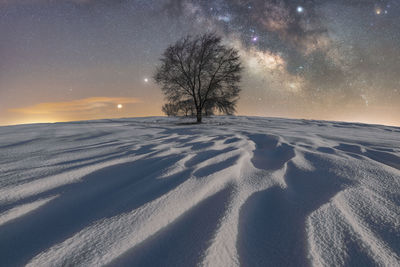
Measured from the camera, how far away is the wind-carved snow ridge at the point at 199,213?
0.72 m

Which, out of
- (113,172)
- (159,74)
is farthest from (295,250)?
(159,74)

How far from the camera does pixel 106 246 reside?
0.75 metres

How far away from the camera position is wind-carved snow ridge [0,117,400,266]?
72cm

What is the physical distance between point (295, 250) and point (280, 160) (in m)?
1.30

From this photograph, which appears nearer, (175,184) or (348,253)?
(348,253)

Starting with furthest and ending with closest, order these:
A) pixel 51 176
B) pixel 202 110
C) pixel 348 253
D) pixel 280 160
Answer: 1. pixel 202 110
2. pixel 280 160
3. pixel 51 176
4. pixel 348 253

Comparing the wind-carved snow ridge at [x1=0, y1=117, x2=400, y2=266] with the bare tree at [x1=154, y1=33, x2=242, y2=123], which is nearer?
the wind-carved snow ridge at [x1=0, y1=117, x2=400, y2=266]

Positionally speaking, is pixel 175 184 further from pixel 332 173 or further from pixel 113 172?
pixel 332 173

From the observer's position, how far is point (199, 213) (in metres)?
0.99

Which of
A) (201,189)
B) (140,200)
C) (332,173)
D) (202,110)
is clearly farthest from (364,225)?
(202,110)

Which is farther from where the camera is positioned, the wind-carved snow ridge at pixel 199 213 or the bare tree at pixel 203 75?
the bare tree at pixel 203 75

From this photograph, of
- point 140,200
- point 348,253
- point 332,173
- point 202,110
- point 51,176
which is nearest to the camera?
point 348,253

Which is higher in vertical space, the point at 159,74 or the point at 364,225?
the point at 159,74

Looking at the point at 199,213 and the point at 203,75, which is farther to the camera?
the point at 203,75
